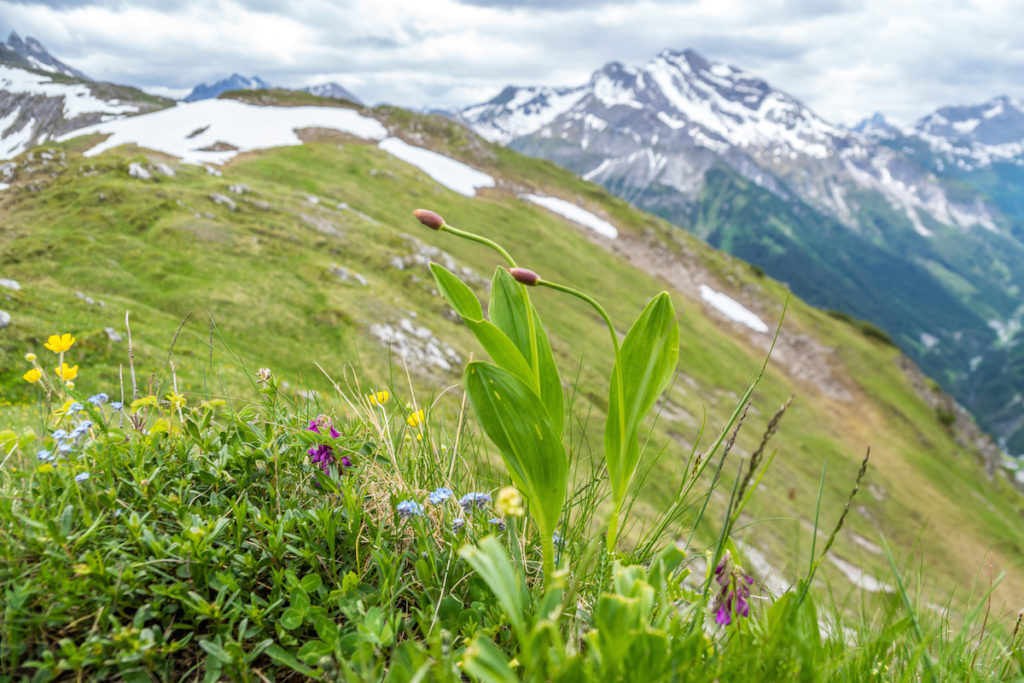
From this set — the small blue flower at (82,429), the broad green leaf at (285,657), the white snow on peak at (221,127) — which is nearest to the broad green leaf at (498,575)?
the broad green leaf at (285,657)

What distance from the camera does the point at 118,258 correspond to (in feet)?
73.6

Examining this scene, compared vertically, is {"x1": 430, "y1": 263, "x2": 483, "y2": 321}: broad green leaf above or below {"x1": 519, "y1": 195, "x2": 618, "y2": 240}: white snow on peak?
above

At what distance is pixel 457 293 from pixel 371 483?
38.2 inches

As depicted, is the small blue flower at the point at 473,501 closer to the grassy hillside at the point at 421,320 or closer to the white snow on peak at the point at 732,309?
the grassy hillside at the point at 421,320

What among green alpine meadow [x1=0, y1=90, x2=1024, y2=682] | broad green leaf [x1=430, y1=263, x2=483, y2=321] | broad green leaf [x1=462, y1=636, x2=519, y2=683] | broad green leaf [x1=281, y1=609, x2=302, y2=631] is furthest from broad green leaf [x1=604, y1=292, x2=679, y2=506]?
broad green leaf [x1=281, y1=609, x2=302, y2=631]

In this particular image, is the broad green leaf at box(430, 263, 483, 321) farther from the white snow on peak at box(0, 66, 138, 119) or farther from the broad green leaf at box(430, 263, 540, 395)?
the white snow on peak at box(0, 66, 138, 119)

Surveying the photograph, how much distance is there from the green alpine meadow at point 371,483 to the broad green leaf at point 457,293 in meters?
0.01

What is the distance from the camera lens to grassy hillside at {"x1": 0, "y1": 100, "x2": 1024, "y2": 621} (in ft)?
46.5

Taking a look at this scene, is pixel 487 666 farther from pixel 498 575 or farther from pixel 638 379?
pixel 638 379

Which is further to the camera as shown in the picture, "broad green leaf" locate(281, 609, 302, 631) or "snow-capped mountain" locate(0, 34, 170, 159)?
"snow-capped mountain" locate(0, 34, 170, 159)

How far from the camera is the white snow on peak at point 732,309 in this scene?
225 feet

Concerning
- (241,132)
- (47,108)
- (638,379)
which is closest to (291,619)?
(638,379)

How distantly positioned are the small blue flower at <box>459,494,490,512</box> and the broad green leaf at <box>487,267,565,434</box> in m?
0.44

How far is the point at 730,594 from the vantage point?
75.5 inches
